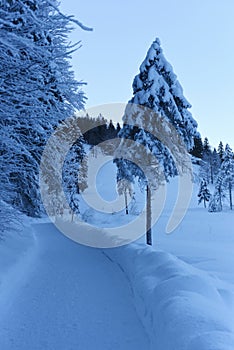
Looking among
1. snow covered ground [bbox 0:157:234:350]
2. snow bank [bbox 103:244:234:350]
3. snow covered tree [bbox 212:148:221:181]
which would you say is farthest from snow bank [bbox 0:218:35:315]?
snow covered tree [bbox 212:148:221:181]

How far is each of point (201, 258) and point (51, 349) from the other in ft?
32.7

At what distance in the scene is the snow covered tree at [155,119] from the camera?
53.1ft

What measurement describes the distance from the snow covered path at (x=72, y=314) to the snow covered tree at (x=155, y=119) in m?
7.61

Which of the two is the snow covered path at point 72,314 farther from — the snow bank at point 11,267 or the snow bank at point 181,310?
the snow bank at point 181,310

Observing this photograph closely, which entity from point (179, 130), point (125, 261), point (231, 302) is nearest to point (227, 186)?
point (179, 130)

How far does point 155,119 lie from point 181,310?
491 inches

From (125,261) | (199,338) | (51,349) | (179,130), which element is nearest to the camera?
(199,338)

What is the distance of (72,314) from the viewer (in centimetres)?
619

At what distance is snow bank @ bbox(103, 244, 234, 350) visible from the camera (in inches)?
148

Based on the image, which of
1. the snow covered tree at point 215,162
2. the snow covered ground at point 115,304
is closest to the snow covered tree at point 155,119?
the snow covered ground at point 115,304

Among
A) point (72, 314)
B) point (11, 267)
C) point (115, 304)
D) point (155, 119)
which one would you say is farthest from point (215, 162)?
point (72, 314)

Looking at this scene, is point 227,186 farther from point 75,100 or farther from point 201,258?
point 75,100

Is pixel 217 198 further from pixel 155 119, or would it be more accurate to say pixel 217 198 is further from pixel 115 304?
pixel 115 304

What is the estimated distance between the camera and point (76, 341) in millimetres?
5020
